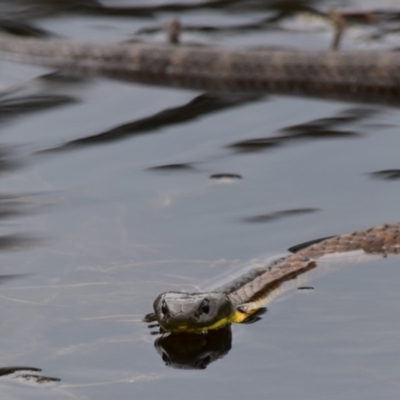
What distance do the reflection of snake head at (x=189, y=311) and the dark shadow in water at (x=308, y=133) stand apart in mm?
3257

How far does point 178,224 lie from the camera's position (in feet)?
25.1

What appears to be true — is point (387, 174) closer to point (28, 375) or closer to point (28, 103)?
point (28, 375)

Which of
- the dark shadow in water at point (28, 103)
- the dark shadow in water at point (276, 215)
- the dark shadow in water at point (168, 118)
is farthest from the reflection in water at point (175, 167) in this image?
the dark shadow in water at point (28, 103)

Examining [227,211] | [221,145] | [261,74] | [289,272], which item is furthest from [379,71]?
[289,272]

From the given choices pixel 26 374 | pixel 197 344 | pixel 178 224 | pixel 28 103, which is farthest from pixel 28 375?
pixel 28 103

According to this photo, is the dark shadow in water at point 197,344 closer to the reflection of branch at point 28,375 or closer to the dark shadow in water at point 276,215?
the reflection of branch at point 28,375

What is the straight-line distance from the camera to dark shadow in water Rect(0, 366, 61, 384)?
5.61 metres

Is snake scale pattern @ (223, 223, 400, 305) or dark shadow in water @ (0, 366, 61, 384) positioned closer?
dark shadow in water @ (0, 366, 61, 384)

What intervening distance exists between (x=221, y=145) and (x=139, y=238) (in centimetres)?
218

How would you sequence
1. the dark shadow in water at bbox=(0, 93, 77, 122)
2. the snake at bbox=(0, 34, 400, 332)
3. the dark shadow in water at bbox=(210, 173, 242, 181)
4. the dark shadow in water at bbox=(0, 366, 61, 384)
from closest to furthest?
the dark shadow in water at bbox=(0, 366, 61, 384)
the dark shadow in water at bbox=(210, 173, 242, 181)
the dark shadow in water at bbox=(0, 93, 77, 122)
the snake at bbox=(0, 34, 400, 332)

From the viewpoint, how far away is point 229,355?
586cm

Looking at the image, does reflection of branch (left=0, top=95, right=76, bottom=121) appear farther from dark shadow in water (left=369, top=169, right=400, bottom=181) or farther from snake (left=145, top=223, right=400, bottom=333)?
snake (left=145, top=223, right=400, bottom=333)

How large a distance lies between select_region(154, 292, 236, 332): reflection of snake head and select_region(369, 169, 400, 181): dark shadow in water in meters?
2.51

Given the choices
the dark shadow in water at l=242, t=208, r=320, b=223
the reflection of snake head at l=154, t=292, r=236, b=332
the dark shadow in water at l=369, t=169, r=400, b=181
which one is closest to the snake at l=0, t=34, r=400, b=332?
the dark shadow in water at l=369, t=169, r=400, b=181
